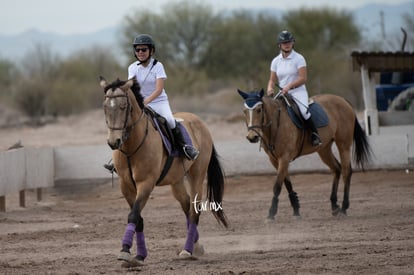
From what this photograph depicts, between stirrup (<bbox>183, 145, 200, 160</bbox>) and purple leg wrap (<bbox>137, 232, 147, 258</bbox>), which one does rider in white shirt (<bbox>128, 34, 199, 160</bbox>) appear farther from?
purple leg wrap (<bbox>137, 232, 147, 258</bbox>)

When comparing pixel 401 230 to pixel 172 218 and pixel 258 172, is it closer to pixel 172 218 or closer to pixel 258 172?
pixel 172 218

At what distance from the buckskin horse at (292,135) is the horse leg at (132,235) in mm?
4147

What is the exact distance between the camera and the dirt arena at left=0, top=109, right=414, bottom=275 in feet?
32.1

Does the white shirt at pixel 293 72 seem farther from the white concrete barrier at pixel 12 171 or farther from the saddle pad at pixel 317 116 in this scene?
the white concrete barrier at pixel 12 171

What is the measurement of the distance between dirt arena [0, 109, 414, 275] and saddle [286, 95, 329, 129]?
156 centimetres

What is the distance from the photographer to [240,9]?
73625 mm

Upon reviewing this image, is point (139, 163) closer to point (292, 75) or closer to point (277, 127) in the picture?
point (277, 127)

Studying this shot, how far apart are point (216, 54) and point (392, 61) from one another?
4027cm

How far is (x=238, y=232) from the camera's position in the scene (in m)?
12.9

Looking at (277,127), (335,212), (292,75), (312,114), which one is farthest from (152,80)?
(335,212)

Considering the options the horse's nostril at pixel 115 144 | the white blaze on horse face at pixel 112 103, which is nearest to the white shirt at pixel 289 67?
the white blaze on horse face at pixel 112 103

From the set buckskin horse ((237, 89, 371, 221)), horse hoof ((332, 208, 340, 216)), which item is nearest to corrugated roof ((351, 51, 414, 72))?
buckskin horse ((237, 89, 371, 221))

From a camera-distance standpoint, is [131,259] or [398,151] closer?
[131,259]

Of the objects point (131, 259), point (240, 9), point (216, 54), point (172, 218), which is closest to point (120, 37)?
point (216, 54)
